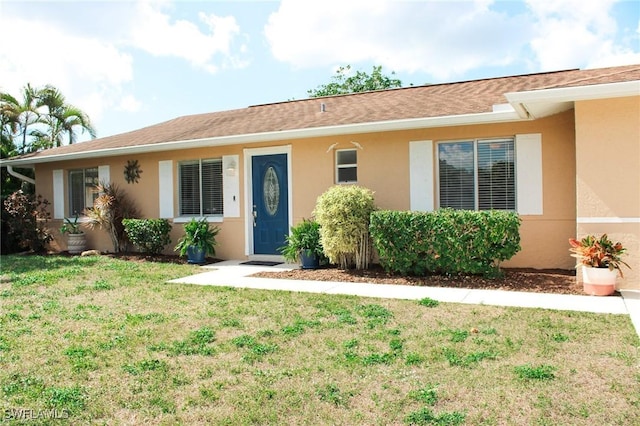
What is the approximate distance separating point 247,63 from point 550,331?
1213 centimetres

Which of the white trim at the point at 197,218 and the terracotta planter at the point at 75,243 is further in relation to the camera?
the terracotta planter at the point at 75,243

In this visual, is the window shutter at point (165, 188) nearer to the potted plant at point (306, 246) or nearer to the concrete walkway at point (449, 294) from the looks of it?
the concrete walkway at point (449, 294)

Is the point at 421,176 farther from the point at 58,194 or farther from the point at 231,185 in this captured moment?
the point at 58,194

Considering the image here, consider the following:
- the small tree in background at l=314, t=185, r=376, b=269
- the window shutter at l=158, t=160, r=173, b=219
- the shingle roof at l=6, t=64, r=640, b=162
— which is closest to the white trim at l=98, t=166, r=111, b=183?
the shingle roof at l=6, t=64, r=640, b=162

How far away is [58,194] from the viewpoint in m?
14.1

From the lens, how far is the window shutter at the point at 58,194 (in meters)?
14.0

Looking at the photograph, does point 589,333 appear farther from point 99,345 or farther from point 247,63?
point 247,63

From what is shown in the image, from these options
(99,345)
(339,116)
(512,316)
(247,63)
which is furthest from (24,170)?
(512,316)

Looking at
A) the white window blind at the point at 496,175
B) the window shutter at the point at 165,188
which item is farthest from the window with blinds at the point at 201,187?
the white window blind at the point at 496,175

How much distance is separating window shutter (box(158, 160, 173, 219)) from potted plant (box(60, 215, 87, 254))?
288 cm

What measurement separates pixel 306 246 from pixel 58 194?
886cm

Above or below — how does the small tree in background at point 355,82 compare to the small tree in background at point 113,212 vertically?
above

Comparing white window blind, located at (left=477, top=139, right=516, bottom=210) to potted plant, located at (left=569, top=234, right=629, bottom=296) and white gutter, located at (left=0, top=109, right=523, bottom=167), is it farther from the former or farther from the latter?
potted plant, located at (left=569, top=234, right=629, bottom=296)

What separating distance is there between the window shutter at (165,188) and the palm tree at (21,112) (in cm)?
970
